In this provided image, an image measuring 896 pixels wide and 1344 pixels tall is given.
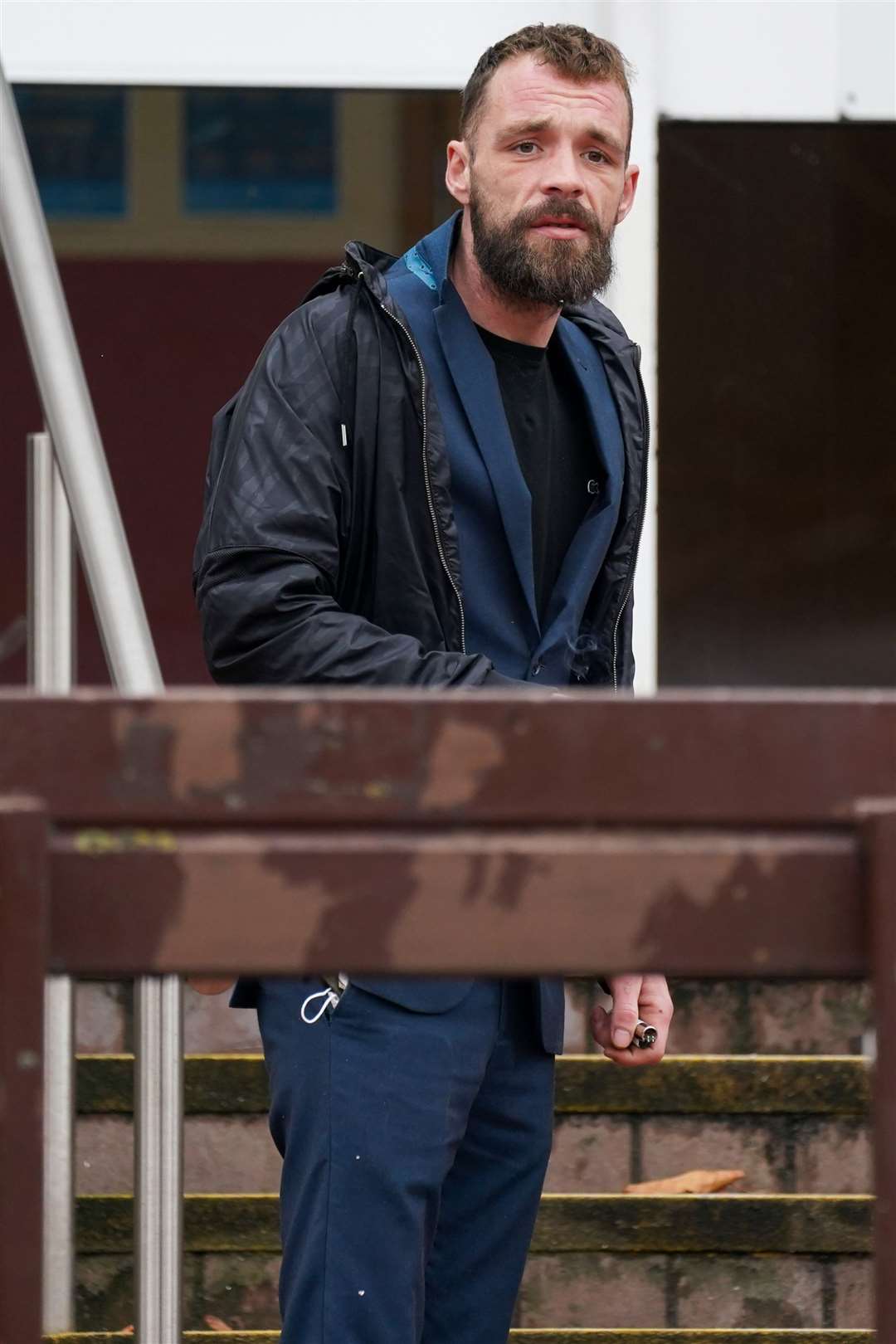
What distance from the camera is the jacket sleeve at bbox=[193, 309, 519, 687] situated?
2.11 metres

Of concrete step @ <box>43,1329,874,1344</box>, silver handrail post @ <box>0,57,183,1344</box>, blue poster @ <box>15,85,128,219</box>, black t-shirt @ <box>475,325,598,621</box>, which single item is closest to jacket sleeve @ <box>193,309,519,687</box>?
silver handrail post @ <box>0,57,183,1344</box>

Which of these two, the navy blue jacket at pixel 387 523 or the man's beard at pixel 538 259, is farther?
the man's beard at pixel 538 259

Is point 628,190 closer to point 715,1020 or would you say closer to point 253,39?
point 715,1020

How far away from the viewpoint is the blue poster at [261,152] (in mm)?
5227

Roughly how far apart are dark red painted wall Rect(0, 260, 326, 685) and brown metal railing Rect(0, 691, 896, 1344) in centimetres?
426

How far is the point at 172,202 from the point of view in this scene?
577 centimetres

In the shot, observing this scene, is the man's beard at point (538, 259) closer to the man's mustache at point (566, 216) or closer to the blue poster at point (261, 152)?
the man's mustache at point (566, 216)

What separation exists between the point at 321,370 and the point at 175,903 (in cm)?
105

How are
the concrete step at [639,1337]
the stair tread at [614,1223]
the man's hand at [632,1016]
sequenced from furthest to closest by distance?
the stair tread at [614,1223], the concrete step at [639,1337], the man's hand at [632,1016]

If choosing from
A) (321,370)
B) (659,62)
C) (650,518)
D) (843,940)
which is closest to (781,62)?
(659,62)

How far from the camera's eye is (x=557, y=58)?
7.82 feet

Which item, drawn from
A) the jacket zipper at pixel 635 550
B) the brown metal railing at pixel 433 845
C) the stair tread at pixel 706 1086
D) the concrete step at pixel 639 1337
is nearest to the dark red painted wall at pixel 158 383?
the stair tread at pixel 706 1086

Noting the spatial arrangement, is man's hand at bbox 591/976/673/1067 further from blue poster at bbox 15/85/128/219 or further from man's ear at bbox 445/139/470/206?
blue poster at bbox 15/85/128/219

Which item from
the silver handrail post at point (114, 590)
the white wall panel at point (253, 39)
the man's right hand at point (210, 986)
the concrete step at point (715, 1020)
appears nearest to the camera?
the man's right hand at point (210, 986)
